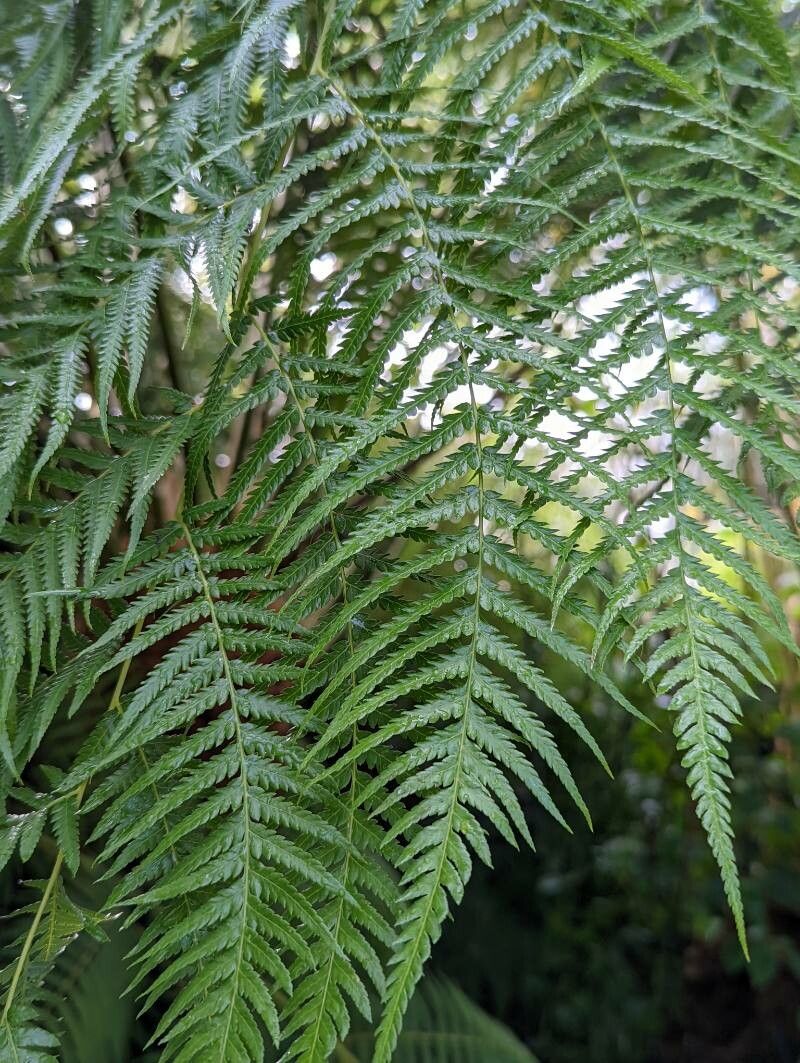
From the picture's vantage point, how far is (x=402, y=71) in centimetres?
53

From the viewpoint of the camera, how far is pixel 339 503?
1.51 feet

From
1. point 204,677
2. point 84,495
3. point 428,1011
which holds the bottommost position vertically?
point 428,1011

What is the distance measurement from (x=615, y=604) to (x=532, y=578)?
5 centimetres

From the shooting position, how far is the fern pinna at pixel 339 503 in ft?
1.38

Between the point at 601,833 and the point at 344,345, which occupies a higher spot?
the point at 344,345

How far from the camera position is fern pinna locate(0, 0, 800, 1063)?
1.38 ft

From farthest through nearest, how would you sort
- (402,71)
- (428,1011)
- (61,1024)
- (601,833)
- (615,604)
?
(601,833)
(428,1011)
(61,1024)
(402,71)
(615,604)

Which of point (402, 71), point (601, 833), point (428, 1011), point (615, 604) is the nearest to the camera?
point (615, 604)

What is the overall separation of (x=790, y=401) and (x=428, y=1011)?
0.91 metres

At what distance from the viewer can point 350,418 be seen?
47cm

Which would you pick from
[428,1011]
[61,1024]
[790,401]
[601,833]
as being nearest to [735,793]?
[601,833]

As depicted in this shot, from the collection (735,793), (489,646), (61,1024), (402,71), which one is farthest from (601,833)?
(402,71)

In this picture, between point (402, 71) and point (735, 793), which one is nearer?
point (402, 71)

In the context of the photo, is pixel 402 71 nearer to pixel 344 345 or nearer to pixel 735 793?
pixel 344 345
